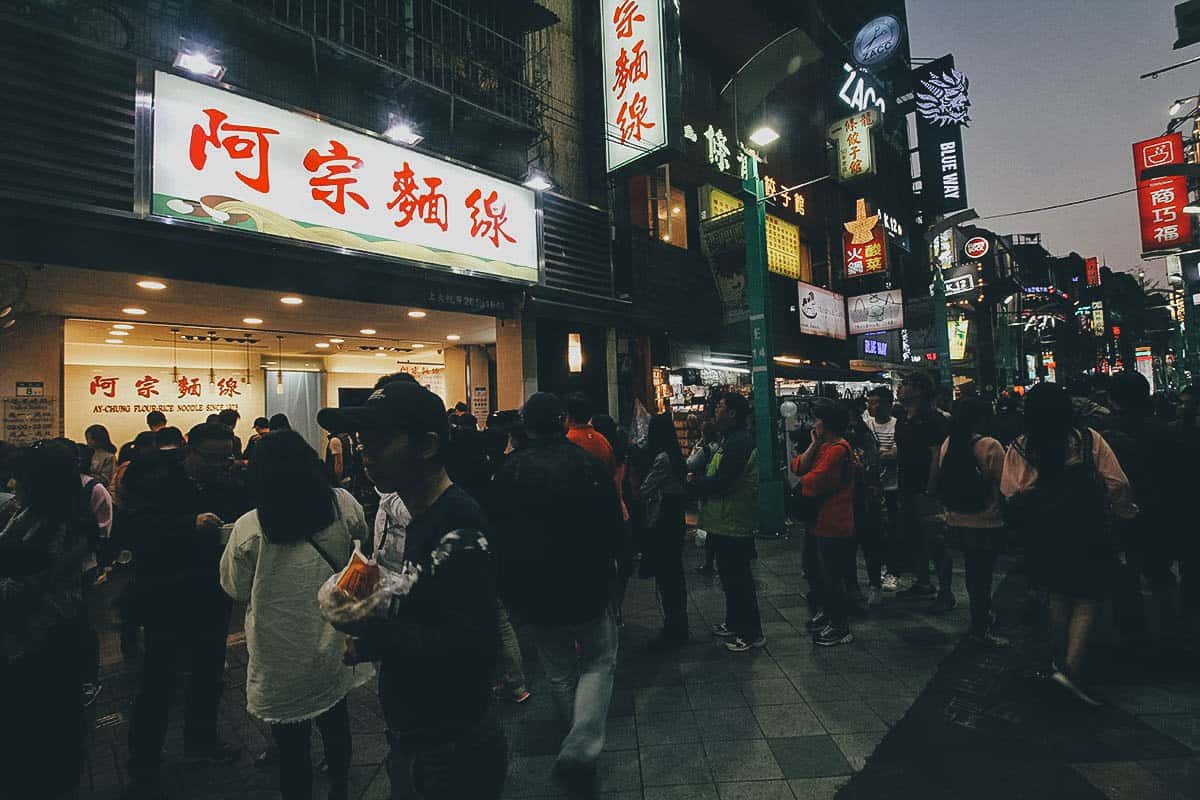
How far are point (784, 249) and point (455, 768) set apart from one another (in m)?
19.7

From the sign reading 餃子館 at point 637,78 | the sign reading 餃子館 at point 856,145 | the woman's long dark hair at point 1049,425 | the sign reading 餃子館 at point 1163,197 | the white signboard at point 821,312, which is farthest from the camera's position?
the sign reading 餃子館 at point 856,145

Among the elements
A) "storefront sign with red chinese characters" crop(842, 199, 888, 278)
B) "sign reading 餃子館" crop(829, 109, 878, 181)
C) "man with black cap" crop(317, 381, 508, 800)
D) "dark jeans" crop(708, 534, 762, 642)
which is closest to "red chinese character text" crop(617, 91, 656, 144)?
"dark jeans" crop(708, 534, 762, 642)

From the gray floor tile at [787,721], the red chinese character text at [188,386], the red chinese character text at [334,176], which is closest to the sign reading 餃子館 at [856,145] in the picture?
the red chinese character text at [334,176]

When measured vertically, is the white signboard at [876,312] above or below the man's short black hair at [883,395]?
above

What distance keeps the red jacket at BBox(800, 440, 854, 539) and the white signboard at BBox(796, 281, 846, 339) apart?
45.7 feet

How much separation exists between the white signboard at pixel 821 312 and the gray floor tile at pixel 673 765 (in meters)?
16.3

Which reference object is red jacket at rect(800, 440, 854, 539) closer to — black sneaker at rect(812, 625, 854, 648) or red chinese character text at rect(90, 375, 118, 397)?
black sneaker at rect(812, 625, 854, 648)

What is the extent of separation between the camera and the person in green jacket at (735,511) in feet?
17.1

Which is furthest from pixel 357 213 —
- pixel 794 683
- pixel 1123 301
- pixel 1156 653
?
pixel 1123 301

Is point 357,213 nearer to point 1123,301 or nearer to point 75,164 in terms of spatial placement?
point 75,164

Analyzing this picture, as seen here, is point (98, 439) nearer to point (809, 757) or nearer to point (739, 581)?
point (739, 581)

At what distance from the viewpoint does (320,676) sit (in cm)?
284

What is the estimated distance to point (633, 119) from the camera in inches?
417

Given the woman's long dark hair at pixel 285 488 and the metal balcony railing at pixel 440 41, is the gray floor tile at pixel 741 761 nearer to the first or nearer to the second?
the woman's long dark hair at pixel 285 488
